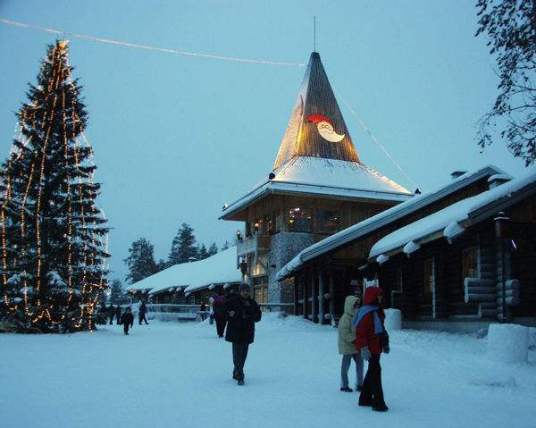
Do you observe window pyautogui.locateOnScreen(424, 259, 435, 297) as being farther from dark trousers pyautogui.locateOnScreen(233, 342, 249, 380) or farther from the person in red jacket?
the person in red jacket

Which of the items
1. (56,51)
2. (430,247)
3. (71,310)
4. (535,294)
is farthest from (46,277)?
(535,294)

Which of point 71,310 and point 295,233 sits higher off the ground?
point 295,233

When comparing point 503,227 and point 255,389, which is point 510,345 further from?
point 255,389

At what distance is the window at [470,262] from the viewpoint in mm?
17484

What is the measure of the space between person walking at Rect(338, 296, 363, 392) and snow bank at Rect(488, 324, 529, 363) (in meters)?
4.44

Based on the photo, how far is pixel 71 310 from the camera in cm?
2338

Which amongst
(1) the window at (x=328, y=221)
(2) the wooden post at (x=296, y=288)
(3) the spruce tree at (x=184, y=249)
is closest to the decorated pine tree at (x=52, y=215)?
(2) the wooden post at (x=296, y=288)

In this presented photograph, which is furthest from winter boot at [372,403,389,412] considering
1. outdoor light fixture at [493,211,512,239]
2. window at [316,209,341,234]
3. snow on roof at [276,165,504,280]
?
window at [316,209,341,234]

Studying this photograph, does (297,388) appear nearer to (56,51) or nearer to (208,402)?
(208,402)

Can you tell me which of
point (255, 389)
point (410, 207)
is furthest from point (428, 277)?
point (255, 389)

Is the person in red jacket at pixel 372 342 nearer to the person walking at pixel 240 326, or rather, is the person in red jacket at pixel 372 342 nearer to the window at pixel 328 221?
the person walking at pixel 240 326

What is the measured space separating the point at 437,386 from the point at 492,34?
8199 millimetres

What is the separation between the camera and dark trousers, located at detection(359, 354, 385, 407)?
7.36 m

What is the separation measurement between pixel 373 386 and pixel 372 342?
1.85 feet
